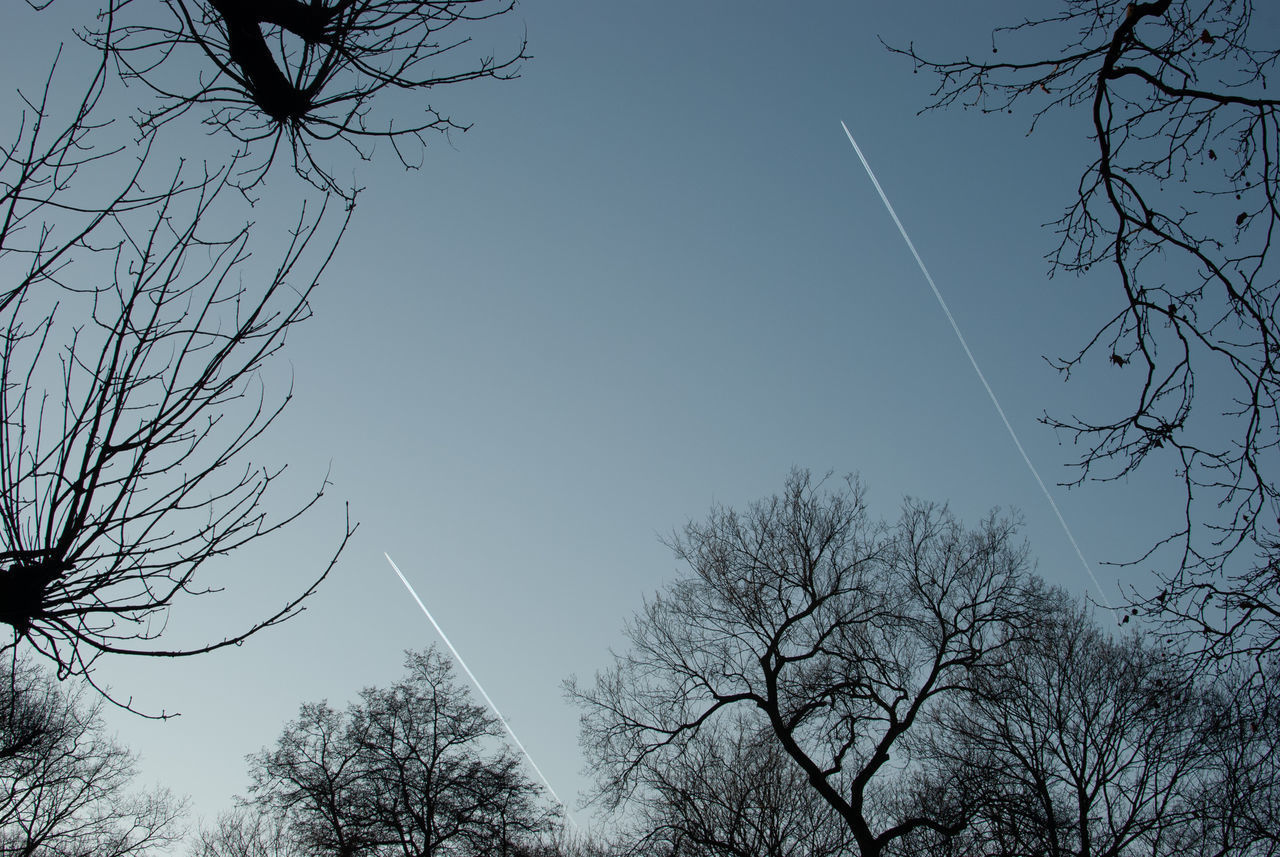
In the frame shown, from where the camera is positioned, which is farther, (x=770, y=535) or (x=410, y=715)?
(x=410, y=715)

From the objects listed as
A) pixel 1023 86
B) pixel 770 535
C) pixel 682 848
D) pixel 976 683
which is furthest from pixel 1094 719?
pixel 1023 86

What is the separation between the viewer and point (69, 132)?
2502 mm

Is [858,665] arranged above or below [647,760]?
below

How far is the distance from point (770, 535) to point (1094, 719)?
290 inches

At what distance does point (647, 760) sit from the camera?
46.0 feet

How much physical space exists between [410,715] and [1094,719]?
54.3 feet

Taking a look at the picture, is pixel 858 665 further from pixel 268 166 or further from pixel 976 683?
pixel 268 166

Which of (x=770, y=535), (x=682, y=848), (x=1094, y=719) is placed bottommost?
(x=1094, y=719)

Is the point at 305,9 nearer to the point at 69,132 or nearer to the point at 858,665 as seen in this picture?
the point at 69,132

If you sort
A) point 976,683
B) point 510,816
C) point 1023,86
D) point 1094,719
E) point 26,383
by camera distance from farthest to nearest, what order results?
1. point 510,816
2. point 1094,719
3. point 976,683
4. point 1023,86
5. point 26,383

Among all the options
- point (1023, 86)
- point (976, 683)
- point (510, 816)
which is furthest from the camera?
point (510, 816)

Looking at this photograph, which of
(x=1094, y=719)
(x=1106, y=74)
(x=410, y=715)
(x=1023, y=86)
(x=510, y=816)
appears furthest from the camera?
(x=410, y=715)

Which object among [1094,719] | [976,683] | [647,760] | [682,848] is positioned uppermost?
[647,760]

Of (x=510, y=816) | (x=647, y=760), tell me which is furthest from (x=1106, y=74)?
(x=510, y=816)
